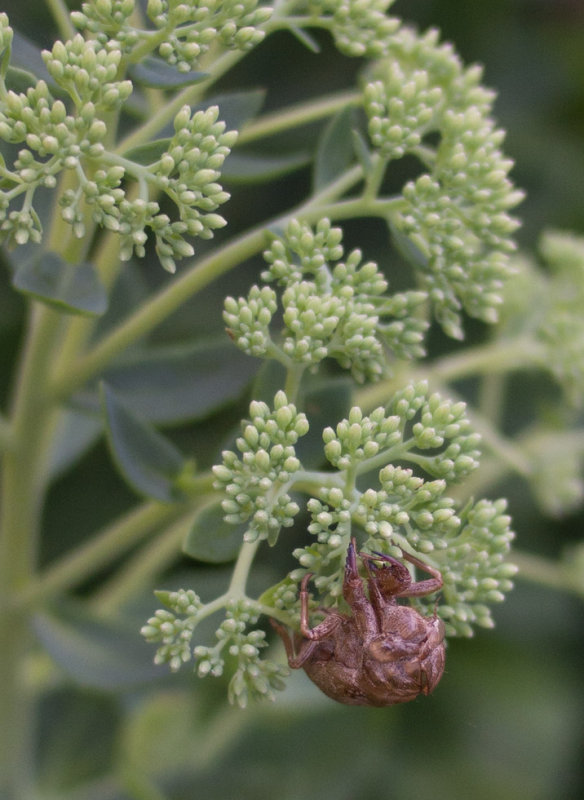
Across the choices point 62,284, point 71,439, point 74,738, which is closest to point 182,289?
point 62,284

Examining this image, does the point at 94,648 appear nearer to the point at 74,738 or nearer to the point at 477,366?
the point at 74,738

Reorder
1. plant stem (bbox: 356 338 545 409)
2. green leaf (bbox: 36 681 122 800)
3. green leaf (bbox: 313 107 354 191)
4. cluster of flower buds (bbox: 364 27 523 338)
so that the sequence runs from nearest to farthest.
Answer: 1. cluster of flower buds (bbox: 364 27 523 338)
2. green leaf (bbox: 313 107 354 191)
3. plant stem (bbox: 356 338 545 409)
4. green leaf (bbox: 36 681 122 800)

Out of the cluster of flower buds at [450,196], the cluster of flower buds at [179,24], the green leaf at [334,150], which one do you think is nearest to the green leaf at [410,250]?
the cluster of flower buds at [450,196]

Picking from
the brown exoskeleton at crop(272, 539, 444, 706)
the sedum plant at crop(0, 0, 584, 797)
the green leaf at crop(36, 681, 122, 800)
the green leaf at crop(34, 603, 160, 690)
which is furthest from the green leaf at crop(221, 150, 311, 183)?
the green leaf at crop(36, 681, 122, 800)

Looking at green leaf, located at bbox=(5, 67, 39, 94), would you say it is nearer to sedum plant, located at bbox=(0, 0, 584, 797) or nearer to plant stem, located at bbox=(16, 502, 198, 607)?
sedum plant, located at bbox=(0, 0, 584, 797)

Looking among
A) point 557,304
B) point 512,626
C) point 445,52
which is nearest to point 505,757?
point 512,626

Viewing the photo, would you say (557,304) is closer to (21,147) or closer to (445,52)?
(445,52)

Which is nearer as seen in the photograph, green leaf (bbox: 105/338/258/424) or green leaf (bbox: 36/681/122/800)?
green leaf (bbox: 105/338/258/424)
